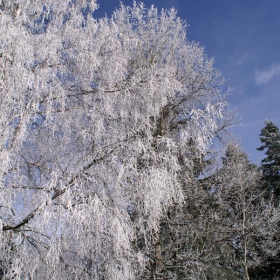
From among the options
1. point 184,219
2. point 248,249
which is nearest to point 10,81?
point 184,219

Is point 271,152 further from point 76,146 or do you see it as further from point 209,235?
point 76,146

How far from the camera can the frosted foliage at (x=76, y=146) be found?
3.22 metres

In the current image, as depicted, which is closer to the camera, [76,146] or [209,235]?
[76,146]

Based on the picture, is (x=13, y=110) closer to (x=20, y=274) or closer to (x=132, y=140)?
(x=132, y=140)

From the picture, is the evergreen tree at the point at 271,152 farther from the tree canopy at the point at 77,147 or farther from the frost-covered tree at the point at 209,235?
the tree canopy at the point at 77,147

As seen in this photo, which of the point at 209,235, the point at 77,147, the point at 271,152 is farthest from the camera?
the point at 271,152

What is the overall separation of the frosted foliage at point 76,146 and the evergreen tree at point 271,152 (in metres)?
13.2

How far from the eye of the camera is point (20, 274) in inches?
122

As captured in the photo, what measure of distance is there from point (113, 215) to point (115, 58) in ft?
8.28

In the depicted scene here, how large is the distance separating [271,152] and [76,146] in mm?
15273

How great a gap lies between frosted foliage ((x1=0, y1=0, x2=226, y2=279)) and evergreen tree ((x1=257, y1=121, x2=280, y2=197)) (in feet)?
43.3

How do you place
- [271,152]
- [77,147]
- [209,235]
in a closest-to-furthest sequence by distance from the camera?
[77,147], [209,235], [271,152]

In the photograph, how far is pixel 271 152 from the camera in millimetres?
16688

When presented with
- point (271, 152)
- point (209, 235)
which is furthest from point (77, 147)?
point (271, 152)
